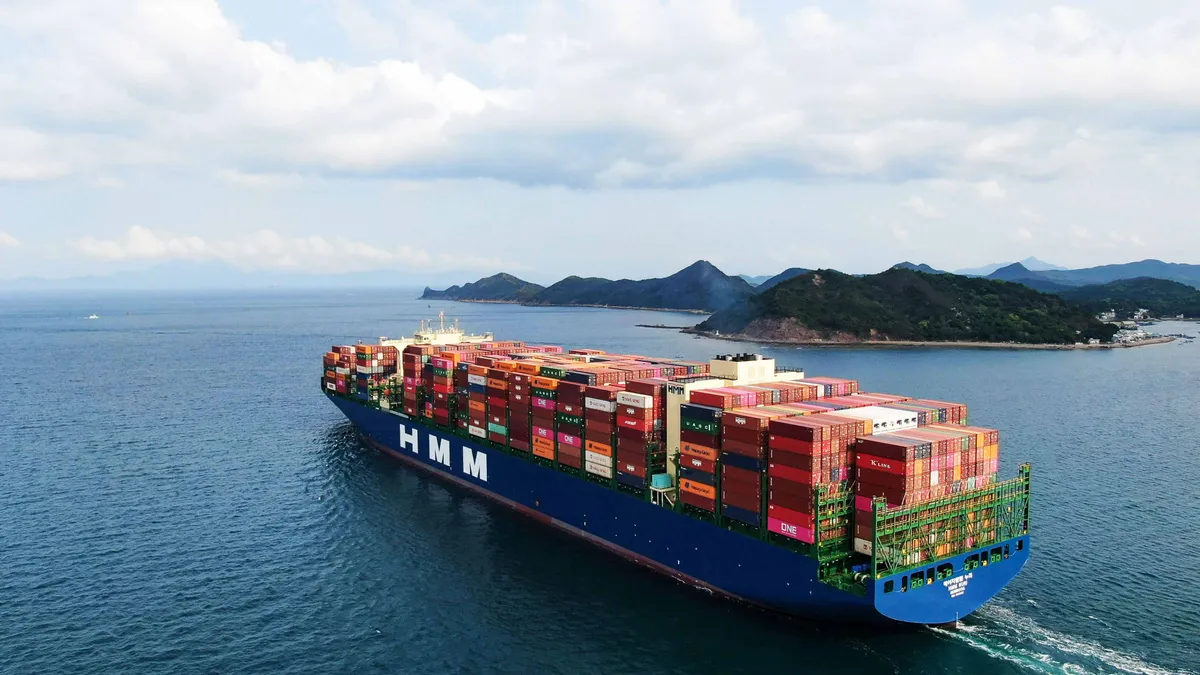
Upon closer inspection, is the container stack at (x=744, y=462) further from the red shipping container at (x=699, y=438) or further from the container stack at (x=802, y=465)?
the red shipping container at (x=699, y=438)

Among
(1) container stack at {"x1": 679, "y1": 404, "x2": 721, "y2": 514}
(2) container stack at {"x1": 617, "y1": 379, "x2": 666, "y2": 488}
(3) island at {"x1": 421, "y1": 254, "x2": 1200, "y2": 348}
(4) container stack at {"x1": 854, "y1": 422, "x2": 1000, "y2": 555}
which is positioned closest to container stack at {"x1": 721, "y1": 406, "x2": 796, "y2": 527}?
(1) container stack at {"x1": 679, "y1": 404, "x2": 721, "y2": 514}

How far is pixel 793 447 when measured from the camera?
1157 inches

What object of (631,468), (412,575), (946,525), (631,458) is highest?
(631,458)

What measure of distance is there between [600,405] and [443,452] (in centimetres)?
1815

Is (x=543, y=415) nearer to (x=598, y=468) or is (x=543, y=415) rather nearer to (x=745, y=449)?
(x=598, y=468)

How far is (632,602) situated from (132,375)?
93509 mm

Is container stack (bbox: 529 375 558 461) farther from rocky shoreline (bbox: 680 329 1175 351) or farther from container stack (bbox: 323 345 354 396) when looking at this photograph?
rocky shoreline (bbox: 680 329 1175 351)

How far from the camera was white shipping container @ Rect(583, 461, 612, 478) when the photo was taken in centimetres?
3884

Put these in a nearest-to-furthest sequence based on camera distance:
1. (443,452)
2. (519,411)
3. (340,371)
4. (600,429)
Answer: (600,429) → (519,411) → (443,452) → (340,371)

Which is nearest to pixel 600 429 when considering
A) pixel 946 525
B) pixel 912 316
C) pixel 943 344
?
pixel 946 525

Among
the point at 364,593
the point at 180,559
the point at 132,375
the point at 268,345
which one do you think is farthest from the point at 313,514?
the point at 268,345

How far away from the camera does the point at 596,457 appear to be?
39.7m

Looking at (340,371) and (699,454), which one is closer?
(699,454)

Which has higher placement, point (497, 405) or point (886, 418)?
point (886, 418)
